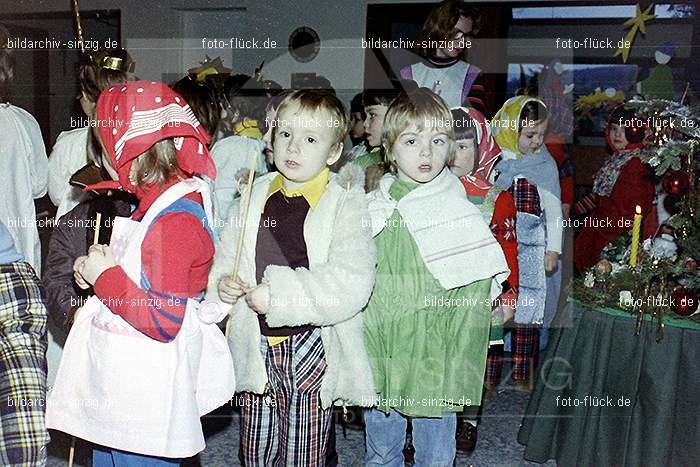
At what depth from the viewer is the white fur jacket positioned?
1.84 meters

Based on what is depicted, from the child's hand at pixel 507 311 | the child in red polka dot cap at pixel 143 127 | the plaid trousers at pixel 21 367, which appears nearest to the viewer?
the plaid trousers at pixel 21 367

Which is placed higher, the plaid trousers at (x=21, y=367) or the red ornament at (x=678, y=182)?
the red ornament at (x=678, y=182)

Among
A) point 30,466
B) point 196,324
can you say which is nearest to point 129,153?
point 196,324

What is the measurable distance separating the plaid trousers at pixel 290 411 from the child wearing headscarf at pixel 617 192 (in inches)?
56.6

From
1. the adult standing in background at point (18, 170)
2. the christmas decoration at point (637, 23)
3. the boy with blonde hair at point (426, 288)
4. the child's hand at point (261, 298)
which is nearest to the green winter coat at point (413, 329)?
the boy with blonde hair at point (426, 288)

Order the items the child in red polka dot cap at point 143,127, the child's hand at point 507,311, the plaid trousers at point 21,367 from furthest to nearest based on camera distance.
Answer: the child's hand at point 507,311 → the child in red polka dot cap at point 143,127 → the plaid trousers at point 21,367

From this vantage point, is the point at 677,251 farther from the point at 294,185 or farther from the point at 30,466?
the point at 30,466

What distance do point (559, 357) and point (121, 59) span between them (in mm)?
1757

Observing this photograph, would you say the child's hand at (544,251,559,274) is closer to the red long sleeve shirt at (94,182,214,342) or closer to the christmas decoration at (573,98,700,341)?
the christmas decoration at (573,98,700,341)

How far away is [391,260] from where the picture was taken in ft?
6.89

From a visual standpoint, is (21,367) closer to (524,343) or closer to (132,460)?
(132,460)

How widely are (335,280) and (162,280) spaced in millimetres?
463

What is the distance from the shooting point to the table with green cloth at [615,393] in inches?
89.7

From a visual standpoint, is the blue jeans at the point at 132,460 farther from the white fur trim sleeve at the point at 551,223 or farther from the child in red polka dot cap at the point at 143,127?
the white fur trim sleeve at the point at 551,223
